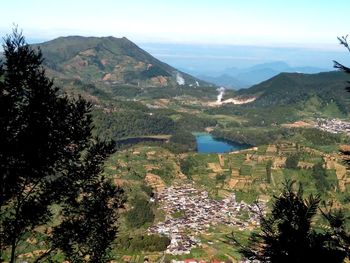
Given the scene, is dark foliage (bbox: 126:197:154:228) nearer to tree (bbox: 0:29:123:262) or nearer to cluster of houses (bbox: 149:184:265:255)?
cluster of houses (bbox: 149:184:265:255)

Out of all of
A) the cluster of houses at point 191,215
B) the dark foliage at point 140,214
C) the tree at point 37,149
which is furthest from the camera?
the dark foliage at point 140,214

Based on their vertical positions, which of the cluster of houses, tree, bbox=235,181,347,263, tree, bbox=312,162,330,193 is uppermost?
tree, bbox=235,181,347,263

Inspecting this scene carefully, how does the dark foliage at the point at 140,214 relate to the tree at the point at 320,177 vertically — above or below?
below

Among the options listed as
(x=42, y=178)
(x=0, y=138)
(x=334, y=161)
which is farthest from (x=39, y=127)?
(x=334, y=161)

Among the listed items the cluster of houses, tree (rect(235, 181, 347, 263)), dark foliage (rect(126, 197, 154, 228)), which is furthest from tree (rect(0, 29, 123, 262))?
dark foliage (rect(126, 197, 154, 228))

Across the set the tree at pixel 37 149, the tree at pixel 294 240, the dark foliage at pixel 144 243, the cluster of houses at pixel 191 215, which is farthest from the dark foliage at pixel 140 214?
the tree at pixel 294 240

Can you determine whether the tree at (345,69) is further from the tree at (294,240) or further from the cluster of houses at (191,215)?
the cluster of houses at (191,215)

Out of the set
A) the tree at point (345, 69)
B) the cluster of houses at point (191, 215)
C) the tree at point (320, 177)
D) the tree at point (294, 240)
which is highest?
the tree at point (345, 69)
